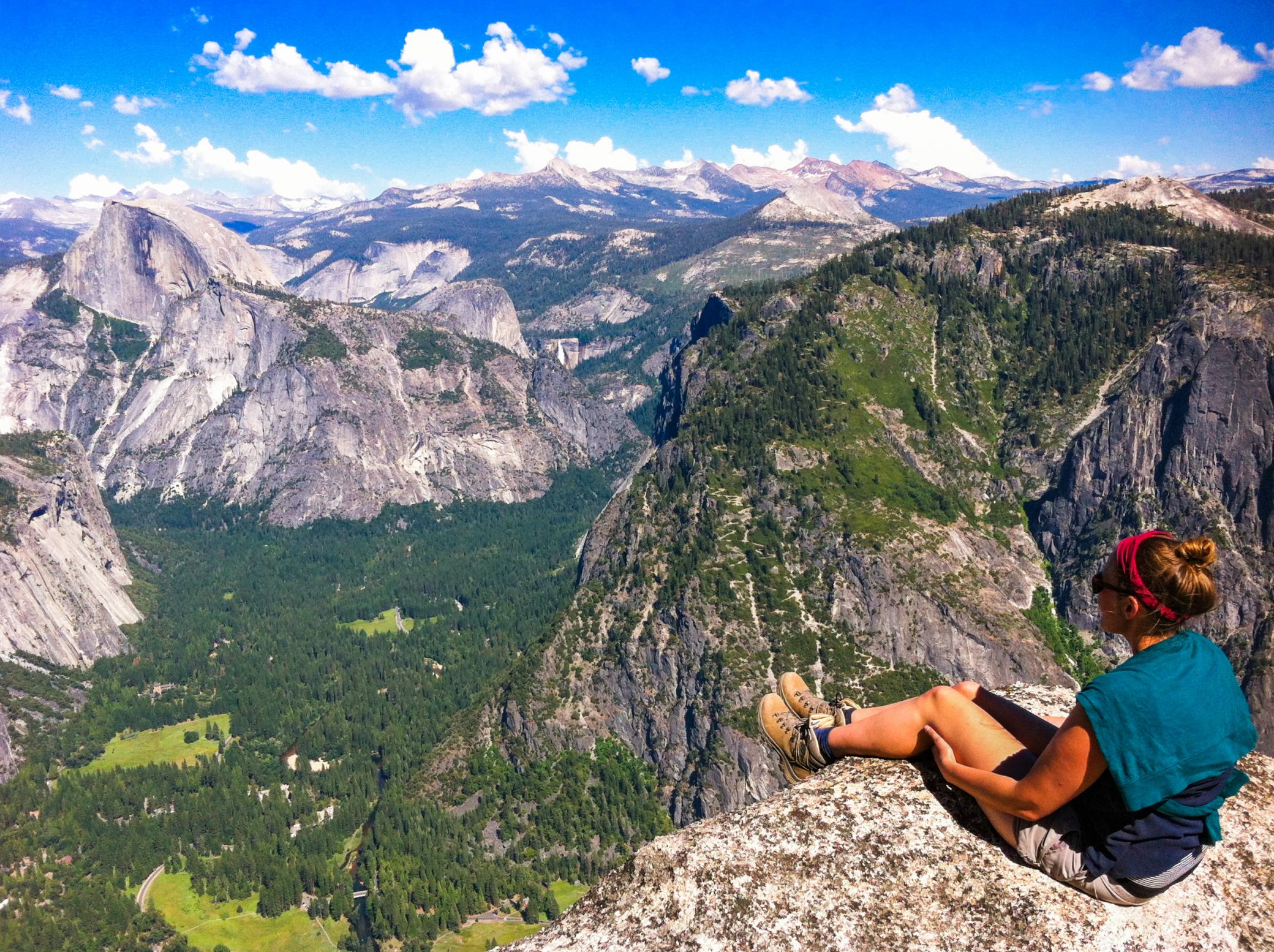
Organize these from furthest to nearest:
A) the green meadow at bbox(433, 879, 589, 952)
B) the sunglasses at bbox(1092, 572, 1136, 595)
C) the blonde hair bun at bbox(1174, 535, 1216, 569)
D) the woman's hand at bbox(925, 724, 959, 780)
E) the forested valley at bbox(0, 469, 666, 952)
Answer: the forested valley at bbox(0, 469, 666, 952), the green meadow at bbox(433, 879, 589, 952), the woman's hand at bbox(925, 724, 959, 780), the sunglasses at bbox(1092, 572, 1136, 595), the blonde hair bun at bbox(1174, 535, 1216, 569)

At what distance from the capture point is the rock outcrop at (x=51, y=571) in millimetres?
166875

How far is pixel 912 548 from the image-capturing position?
134 metres

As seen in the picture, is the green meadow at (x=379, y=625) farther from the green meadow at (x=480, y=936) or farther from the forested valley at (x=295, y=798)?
the green meadow at (x=480, y=936)

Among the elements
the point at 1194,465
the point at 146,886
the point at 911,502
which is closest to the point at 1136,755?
the point at 146,886

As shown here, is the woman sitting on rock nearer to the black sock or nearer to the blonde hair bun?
the blonde hair bun

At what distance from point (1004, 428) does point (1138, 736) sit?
173151 millimetres

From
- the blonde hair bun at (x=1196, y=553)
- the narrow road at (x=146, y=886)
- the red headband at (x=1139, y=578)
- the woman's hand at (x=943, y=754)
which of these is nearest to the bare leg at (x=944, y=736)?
the woman's hand at (x=943, y=754)

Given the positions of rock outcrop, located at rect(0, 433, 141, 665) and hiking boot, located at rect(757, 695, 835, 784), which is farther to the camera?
rock outcrop, located at rect(0, 433, 141, 665)

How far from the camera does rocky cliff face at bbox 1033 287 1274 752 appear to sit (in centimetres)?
12838

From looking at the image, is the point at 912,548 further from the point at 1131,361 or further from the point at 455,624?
the point at 455,624

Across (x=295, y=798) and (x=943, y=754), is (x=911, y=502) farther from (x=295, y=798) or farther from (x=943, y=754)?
(x=943, y=754)

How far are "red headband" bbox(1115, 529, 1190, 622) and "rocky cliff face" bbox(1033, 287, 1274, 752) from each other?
136177 millimetres

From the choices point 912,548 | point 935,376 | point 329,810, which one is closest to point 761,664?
point 912,548

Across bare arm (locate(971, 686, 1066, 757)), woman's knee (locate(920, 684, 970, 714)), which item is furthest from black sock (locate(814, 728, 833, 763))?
bare arm (locate(971, 686, 1066, 757))
